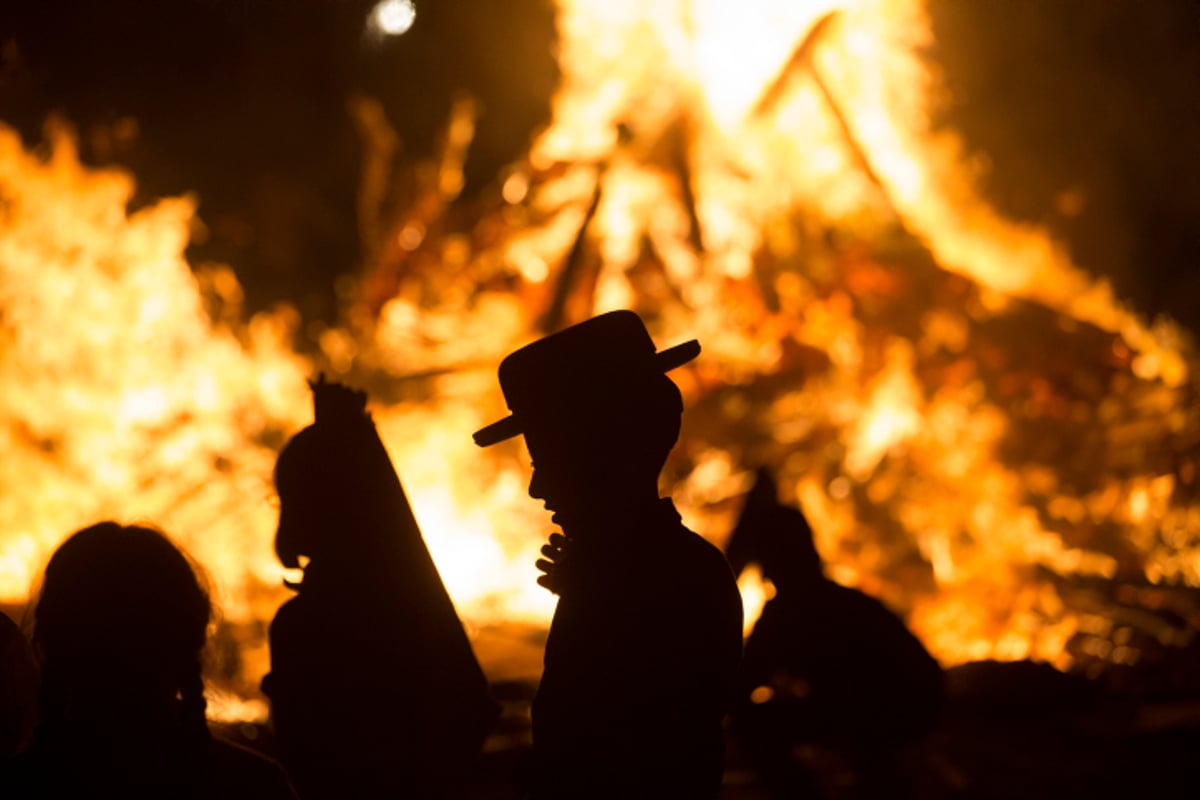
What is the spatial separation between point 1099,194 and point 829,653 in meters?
5.44

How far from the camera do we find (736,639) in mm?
1920

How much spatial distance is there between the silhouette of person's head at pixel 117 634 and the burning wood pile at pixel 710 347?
210 inches

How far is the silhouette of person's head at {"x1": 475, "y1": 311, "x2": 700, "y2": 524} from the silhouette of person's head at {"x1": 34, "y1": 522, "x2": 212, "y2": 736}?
2.83 ft

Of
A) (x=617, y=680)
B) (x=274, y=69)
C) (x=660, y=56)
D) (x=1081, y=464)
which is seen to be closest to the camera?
(x=617, y=680)

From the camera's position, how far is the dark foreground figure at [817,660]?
3.03 metres

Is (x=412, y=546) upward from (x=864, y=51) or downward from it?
downward

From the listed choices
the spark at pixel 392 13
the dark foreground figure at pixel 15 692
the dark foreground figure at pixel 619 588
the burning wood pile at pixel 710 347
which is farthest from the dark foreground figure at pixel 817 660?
the spark at pixel 392 13

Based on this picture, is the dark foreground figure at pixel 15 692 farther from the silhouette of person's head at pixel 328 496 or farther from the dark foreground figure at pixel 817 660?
the dark foreground figure at pixel 817 660

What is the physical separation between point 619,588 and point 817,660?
4.78ft

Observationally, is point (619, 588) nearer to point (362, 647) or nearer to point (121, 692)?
point (362, 647)

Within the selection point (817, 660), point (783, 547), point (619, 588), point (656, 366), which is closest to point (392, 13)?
point (783, 547)

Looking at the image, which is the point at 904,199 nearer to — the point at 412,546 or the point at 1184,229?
the point at 1184,229

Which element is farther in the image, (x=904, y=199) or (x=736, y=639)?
(x=904, y=199)

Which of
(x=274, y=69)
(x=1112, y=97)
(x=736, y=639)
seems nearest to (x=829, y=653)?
(x=736, y=639)
